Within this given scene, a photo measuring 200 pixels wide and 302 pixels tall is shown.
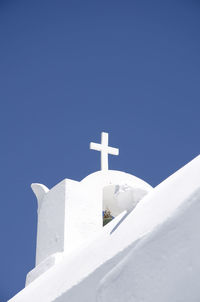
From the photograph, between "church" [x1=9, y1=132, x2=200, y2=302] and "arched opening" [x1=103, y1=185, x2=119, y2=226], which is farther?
"arched opening" [x1=103, y1=185, x2=119, y2=226]

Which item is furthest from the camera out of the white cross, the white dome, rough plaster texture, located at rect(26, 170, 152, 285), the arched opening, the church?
the white cross

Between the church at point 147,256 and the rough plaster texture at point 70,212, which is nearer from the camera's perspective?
the church at point 147,256

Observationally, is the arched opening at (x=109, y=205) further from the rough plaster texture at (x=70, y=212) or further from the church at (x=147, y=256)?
the church at (x=147, y=256)

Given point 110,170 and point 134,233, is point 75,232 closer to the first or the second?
point 110,170

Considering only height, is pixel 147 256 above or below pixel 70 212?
below

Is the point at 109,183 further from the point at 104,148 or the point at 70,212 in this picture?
the point at 104,148

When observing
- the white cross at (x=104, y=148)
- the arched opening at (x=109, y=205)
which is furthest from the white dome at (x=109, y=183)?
the white cross at (x=104, y=148)

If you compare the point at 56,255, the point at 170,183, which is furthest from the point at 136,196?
the point at 56,255

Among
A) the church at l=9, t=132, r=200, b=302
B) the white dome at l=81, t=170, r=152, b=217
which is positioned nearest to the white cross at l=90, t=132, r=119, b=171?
the white dome at l=81, t=170, r=152, b=217

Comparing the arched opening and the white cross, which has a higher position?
the white cross

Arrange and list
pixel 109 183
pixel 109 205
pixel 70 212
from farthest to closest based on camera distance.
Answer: pixel 109 205 < pixel 109 183 < pixel 70 212

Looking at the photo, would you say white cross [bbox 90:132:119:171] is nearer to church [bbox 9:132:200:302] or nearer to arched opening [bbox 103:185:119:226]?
arched opening [bbox 103:185:119:226]

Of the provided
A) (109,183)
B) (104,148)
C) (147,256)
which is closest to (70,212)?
(109,183)

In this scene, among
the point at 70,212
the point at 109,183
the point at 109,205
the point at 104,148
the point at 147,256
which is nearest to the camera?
the point at 147,256
